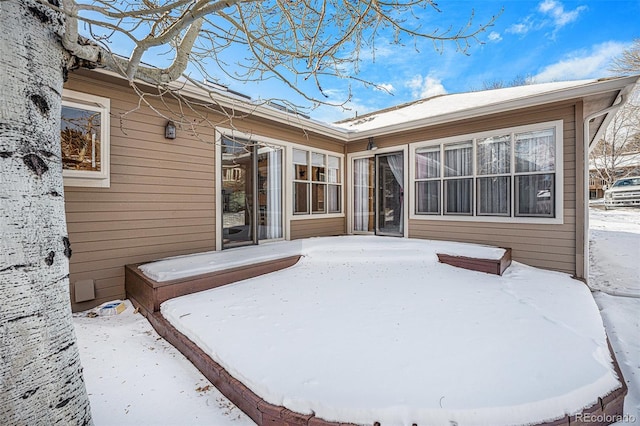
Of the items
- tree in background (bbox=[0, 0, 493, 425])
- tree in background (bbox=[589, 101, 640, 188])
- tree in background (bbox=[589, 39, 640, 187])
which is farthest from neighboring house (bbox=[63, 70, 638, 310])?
tree in background (bbox=[589, 101, 640, 188])

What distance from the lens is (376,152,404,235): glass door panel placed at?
643 cm

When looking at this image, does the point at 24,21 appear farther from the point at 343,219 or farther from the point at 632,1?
the point at 632,1

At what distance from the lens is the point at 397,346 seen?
7.21ft

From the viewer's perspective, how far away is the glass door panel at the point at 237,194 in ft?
16.3

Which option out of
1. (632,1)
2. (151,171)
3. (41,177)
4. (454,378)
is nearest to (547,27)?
(632,1)

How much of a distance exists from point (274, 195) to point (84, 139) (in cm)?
295

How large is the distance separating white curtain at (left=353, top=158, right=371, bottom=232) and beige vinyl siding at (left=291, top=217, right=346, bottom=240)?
375 millimetres

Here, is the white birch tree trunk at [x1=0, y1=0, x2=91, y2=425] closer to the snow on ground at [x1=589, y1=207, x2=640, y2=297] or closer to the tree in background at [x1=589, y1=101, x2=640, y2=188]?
the snow on ground at [x1=589, y1=207, x2=640, y2=297]

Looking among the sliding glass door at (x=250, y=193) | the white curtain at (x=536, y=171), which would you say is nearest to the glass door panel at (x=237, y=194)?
the sliding glass door at (x=250, y=193)

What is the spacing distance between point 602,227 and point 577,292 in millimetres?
9546

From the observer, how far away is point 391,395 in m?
1.66

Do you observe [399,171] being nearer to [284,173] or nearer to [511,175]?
[511,175]

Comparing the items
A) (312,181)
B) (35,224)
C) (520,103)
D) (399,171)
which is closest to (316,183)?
(312,181)

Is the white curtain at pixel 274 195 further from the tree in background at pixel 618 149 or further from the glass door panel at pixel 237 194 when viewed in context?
the tree in background at pixel 618 149
